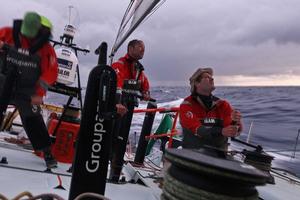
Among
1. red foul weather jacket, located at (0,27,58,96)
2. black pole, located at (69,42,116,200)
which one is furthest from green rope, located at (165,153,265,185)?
red foul weather jacket, located at (0,27,58,96)

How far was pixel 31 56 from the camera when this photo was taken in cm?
301

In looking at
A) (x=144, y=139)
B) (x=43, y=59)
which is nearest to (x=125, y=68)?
(x=43, y=59)

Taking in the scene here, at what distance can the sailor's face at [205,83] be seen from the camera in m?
3.05

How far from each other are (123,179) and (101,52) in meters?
1.52

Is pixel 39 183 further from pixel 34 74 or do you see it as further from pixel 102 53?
pixel 102 53

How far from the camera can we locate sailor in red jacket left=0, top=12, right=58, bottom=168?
2.66m

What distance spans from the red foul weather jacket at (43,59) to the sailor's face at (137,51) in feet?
2.55

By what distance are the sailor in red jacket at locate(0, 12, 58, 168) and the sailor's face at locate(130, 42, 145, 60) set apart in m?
0.76

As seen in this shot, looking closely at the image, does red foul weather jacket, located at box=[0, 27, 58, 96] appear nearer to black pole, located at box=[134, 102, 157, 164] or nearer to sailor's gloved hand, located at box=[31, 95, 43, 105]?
sailor's gloved hand, located at box=[31, 95, 43, 105]

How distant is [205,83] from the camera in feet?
10.0

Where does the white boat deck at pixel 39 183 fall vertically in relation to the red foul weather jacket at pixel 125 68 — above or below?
below

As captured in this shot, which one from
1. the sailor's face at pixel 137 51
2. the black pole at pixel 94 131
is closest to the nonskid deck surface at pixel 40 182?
the black pole at pixel 94 131

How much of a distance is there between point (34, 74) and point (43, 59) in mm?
143

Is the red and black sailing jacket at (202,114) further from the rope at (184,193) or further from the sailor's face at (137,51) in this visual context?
the rope at (184,193)
